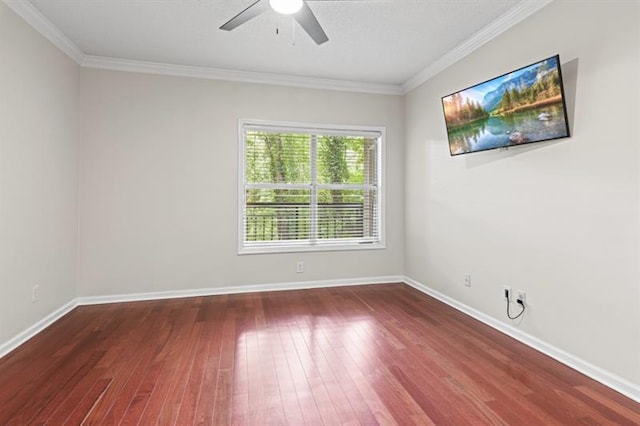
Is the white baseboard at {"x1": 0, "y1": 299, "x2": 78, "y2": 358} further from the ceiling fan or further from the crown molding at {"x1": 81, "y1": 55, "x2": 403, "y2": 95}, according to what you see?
the ceiling fan

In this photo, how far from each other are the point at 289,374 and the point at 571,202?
2.21 meters

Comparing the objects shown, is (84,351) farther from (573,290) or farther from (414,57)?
(414,57)

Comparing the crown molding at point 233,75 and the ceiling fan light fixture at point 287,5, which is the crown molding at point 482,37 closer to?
the crown molding at point 233,75

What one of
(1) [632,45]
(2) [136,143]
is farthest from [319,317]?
(1) [632,45]

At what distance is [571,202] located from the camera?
2320 mm

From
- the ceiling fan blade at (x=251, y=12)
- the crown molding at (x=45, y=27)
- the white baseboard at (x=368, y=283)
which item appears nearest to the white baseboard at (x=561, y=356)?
the white baseboard at (x=368, y=283)

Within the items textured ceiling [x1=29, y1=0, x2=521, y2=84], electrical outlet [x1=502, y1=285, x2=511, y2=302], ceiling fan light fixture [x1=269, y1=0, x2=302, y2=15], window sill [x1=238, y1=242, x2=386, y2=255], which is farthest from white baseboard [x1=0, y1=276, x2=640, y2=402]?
ceiling fan light fixture [x1=269, y1=0, x2=302, y2=15]

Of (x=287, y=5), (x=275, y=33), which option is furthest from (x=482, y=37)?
(x=287, y=5)

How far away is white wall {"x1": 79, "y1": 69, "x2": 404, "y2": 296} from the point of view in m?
3.62

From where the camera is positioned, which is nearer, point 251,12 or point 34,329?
point 251,12

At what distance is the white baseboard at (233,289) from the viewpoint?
366 cm

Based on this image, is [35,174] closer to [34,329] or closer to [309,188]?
[34,329]

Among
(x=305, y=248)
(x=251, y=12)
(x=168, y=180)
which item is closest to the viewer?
(x=251, y=12)

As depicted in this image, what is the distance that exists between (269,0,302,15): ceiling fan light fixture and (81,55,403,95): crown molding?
78.4 inches
